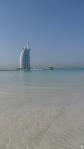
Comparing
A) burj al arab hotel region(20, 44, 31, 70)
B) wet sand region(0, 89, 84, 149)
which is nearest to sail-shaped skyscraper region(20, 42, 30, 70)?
burj al arab hotel region(20, 44, 31, 70)

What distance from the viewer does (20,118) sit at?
5.52 m

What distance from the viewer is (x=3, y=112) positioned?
6176 millimetres

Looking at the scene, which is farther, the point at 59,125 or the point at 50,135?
the point at 59,125

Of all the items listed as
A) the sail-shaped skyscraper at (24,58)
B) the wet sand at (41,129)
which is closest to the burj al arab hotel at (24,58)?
the sail-shaped skyscraper at (24,58)

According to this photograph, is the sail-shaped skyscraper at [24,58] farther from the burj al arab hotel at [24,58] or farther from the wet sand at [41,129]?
the wet sand at [41,129]

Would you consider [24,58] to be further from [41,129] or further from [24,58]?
[41,129]

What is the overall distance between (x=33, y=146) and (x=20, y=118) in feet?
6.73

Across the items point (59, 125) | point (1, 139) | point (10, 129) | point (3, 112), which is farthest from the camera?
point (3, 112)

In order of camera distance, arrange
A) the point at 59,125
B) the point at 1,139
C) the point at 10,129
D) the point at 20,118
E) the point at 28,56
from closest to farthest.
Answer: the point at 1,139
the point at 10,129
the point at 59,125
the point at 20,118
the point at 28,56

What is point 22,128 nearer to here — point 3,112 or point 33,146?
point 33,146

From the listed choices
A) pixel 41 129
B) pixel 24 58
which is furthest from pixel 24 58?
pixel 41 129

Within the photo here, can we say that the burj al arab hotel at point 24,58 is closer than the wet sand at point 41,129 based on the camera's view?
No

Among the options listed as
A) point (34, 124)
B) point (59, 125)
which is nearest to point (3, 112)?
point (34, 124)

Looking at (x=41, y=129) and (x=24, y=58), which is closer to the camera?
(x=41, y=129)
